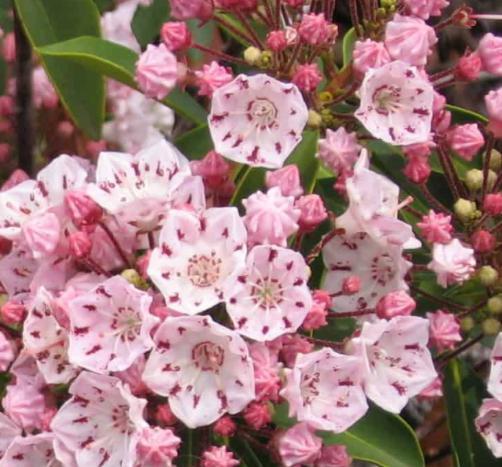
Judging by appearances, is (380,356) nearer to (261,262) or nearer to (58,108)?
(261,262)

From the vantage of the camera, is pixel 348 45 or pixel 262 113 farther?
pixel 348 45

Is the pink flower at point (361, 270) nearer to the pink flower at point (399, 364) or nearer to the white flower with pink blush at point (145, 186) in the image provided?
the pink flower at point (399, 364)

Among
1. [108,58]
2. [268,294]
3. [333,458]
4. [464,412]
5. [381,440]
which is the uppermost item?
[108,58]

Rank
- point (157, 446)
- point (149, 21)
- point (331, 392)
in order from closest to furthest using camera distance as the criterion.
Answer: point (157, 446), point (331, 392), point (149, 21)

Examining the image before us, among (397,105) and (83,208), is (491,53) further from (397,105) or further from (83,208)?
(83,208)

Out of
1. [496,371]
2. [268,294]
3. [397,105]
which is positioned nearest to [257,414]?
[268,294]

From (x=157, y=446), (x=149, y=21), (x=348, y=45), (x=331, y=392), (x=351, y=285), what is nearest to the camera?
(x=157, y=446)
